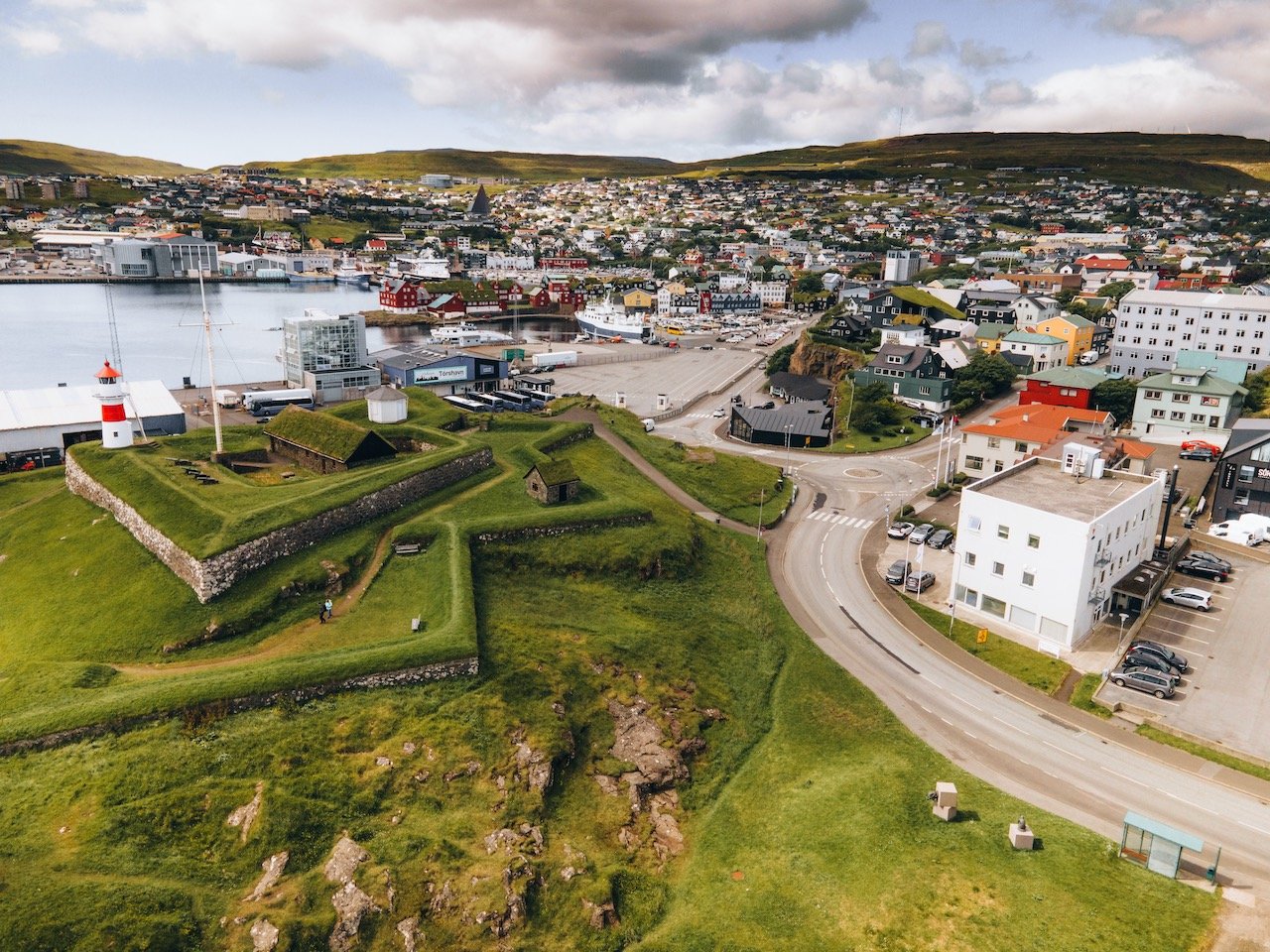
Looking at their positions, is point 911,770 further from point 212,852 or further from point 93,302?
point 93,302

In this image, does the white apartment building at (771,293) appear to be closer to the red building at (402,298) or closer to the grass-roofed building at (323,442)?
the red building at (402,298)

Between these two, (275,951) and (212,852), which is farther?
(212,852)

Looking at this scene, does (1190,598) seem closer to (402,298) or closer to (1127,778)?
(1127,778)

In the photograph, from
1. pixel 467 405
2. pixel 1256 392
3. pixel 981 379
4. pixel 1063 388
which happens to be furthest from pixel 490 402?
pixel 1256 392

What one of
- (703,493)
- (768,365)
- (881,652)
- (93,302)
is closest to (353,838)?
(881,652)

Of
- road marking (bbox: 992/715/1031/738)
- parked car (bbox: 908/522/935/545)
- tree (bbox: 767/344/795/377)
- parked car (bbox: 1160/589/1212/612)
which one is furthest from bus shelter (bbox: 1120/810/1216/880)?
tree (bbox: 767/344/795/377)

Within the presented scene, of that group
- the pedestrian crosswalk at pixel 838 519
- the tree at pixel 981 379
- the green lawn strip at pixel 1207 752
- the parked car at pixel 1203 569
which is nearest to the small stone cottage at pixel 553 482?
the pedestrian crosswalk at pixel 838 519

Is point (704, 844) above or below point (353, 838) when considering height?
below
